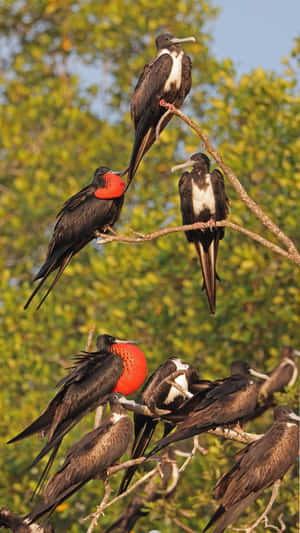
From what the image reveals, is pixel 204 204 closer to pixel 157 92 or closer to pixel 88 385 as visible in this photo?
pixel 157 92

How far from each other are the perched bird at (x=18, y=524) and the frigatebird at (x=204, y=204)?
5.52ft

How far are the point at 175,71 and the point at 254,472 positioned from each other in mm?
2177

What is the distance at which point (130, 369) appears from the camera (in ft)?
12.8

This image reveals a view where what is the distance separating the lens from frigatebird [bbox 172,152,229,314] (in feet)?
15.4

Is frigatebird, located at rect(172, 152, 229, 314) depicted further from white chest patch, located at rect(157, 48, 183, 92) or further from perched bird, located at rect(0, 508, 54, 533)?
perched bird, located at rect(0, 508, 54, 533)

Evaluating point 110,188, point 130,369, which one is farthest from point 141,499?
point 110,188

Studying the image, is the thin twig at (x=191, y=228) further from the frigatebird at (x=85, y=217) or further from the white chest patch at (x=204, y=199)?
the white chest patch at (x=204, y=199)

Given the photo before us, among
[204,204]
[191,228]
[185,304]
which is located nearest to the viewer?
[191,228]

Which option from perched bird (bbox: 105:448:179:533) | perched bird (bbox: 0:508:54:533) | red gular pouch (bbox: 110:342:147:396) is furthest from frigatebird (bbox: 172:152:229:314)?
perched bird (bbox: 0:508:54:533)

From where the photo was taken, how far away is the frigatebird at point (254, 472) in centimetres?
343

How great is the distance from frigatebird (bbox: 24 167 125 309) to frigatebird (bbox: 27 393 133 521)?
38.5 inches

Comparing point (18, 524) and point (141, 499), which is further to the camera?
point (141, 499)

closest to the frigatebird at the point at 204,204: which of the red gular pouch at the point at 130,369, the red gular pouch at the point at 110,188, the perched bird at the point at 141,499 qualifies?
the red gular pouch at the point at 110,188

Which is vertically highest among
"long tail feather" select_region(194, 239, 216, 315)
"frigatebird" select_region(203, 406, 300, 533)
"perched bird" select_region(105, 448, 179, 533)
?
"long tail feather" select_region(194, 239, 216, 315)
